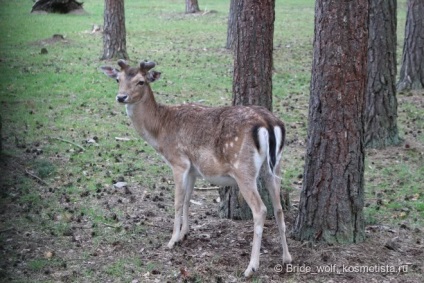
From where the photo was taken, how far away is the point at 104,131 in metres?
9.48

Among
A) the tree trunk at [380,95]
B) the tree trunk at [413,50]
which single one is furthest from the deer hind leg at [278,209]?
the tree trunk at [413,50]

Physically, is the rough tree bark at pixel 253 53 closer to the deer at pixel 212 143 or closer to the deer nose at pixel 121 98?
the deer at pixel 212 143

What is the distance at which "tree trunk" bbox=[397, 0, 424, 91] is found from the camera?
39.9 ft

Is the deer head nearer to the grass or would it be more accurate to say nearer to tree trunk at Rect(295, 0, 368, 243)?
the grass

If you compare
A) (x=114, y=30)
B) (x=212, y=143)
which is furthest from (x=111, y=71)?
(x=114, y=30)

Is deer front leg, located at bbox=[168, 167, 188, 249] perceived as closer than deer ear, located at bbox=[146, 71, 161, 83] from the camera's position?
Yes

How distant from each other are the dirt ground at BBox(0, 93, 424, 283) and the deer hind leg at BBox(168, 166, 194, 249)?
3.7 inches

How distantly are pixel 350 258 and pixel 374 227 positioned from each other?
84 cm

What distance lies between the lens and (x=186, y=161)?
5602mm

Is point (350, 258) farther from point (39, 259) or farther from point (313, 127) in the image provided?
point (39, 259)

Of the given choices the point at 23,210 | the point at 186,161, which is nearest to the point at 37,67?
the point at 23,210

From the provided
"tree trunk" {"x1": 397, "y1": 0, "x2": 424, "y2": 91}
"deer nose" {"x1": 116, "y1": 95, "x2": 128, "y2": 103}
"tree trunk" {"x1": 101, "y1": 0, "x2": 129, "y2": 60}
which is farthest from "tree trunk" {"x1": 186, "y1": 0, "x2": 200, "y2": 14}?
"deer nose" {"x1": 116, "y1": 95, "x2": 128, "y2": 103}

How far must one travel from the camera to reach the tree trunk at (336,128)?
5.34 m

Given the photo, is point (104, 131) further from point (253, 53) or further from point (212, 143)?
point (212, 143)
